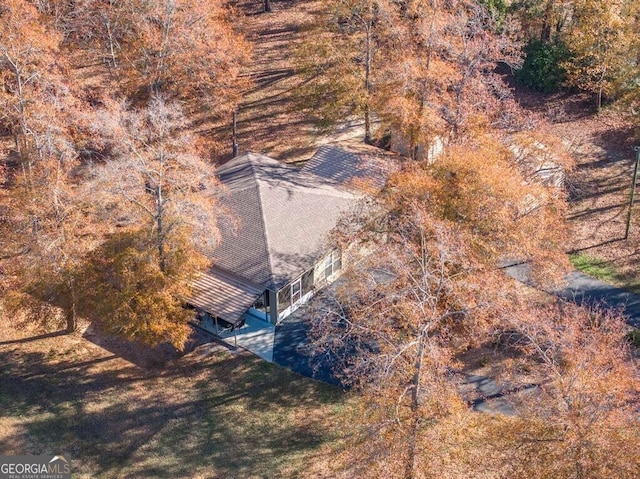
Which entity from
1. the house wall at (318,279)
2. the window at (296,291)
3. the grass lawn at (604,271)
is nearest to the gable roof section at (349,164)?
the house wall at (318,279)

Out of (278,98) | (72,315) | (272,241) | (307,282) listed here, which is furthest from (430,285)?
(278,98)

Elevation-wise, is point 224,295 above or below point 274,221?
below

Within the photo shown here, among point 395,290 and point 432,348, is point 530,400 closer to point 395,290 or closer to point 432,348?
point 432,348

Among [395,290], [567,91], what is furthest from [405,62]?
[567,91]

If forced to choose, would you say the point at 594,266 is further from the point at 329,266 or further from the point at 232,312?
the point at 232,312

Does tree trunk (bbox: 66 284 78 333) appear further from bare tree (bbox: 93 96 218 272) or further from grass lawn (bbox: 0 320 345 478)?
bare tree (bbox: 93 96 218 272)

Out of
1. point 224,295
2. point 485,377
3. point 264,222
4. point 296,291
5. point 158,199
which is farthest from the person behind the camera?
point 264,222
